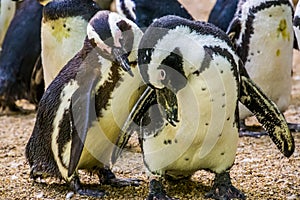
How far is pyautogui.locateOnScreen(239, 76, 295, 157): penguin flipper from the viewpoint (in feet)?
8.07

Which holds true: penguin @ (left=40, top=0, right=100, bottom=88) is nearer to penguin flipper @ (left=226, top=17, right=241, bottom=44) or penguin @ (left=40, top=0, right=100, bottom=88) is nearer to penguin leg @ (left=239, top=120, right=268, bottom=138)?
penguin flipper @ (left=226, top=17, right=241, bottom=44)

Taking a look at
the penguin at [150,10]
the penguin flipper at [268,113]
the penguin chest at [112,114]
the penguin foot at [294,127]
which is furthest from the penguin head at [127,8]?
the penguin flipper at [268,113]

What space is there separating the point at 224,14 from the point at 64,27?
1.16 meters

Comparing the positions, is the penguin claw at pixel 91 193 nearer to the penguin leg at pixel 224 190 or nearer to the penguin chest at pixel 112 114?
the penguin chest at pixel 112 114

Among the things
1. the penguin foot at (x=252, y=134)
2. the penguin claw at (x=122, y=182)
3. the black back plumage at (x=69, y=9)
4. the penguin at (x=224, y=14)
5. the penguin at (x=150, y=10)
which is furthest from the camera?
the penguin at (x=224, y=14)

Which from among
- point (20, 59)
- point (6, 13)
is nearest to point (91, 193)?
point (20, 59)

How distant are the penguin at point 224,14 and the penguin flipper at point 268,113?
1.60 metres

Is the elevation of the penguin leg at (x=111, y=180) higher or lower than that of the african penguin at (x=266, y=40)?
lower

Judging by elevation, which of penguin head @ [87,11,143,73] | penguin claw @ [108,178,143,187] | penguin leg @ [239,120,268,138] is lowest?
penguin leg @ [239,120,268,138]

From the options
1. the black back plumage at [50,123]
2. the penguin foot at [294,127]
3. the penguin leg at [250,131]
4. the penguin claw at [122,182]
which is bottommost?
the penguin leg at [250,131]

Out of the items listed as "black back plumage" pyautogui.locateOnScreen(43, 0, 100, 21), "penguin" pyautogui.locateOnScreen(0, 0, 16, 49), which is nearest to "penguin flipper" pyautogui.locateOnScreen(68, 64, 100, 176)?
"black back plumage" pyautogui.locateOnScreen(43, 0, 100, 21)

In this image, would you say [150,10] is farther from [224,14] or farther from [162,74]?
[162,74]

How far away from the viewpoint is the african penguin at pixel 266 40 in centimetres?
364

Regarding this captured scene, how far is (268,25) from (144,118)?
1.36 meters
